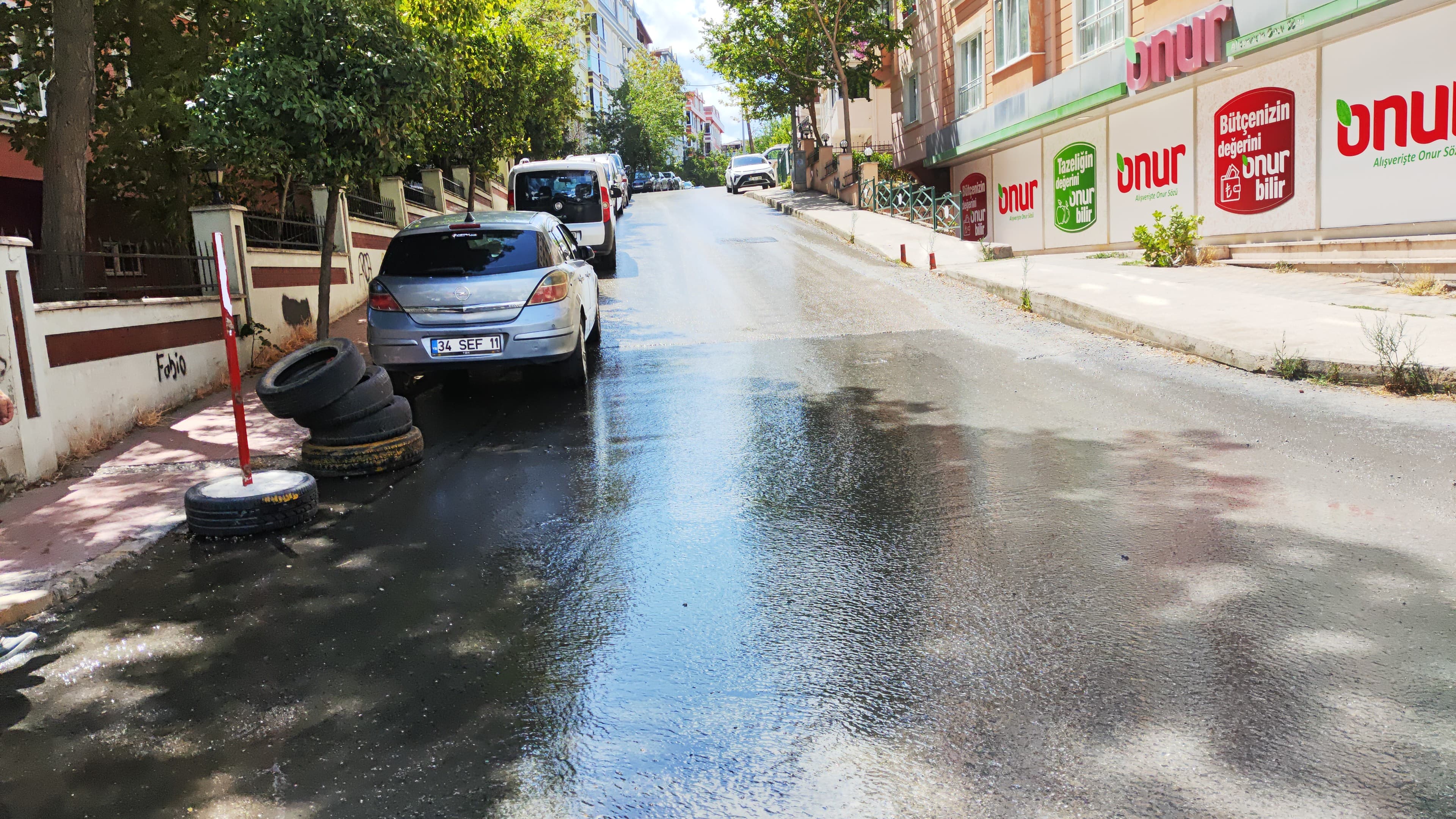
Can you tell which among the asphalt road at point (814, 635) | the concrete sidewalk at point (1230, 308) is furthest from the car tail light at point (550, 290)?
the concrete sidewalk at point (1230, 308)

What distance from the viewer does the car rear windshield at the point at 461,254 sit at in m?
9.67

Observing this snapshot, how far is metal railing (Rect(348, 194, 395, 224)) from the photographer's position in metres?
18.1

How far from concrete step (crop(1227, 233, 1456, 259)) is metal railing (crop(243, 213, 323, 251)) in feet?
46.9

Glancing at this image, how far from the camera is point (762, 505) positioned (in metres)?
6.27

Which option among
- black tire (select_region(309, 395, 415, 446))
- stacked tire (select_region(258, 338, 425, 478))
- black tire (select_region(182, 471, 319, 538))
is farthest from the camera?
black tire (select_region(309, 395, 415, 446))

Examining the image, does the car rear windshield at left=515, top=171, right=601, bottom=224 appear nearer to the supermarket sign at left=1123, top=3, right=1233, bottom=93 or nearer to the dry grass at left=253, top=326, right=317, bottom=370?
A: the dry grass at left=253, top=326, right=317, bottom=370

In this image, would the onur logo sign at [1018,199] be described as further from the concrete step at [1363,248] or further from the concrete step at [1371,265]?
the concrete step at [1371,265]

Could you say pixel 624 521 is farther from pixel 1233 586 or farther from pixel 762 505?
pixel 1233 586

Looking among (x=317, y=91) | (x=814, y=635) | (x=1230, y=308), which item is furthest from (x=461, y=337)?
(x=1230, y=308)

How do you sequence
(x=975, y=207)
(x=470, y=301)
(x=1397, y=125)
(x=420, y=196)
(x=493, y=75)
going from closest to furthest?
(x=470, y=301), (x=1397, y=125), (x=493, y=75), (x=420, y=196), (x=975, y=207)

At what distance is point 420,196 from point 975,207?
1492cm

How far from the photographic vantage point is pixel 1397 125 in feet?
45.1

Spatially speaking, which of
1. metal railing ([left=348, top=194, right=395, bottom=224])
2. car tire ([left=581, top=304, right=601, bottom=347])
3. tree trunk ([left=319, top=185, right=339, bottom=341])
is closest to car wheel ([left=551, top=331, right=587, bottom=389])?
car tire ([left=581, top=304, right=601, bottom=347])

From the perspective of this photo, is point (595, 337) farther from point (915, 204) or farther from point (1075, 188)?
point (915, 204)
